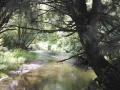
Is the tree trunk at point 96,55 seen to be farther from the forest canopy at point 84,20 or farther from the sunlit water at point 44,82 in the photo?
the sunlit water at point 44,82

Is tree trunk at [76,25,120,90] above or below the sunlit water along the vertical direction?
above

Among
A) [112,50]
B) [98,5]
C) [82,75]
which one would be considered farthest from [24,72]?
[112,50]

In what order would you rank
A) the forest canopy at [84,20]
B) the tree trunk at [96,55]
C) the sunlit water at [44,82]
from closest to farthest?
the forest canopy at [84,20], the tree trunk at [96,55], the sunlit water at [44,82]

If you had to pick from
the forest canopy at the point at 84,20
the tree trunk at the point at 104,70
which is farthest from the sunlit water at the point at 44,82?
the forest canopy at the point at 84,20

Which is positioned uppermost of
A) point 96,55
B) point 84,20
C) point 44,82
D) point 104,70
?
point 84,20

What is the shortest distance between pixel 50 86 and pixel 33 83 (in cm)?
105

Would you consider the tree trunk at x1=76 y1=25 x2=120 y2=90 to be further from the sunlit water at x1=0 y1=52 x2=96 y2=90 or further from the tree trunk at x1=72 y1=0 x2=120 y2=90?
the sunlit water at x1=0 y1=52 x2=96 y2=90

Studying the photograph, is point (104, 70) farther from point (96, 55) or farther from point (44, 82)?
point (44, 82)

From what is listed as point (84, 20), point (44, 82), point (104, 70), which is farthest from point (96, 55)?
point (44, 82)

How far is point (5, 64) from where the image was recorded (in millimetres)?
14422

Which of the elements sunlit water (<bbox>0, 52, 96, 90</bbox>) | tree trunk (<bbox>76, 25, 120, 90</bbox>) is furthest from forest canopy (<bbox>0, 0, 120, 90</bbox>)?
sunlit water (<bbox>0, 52, 96, 90</bbox>)

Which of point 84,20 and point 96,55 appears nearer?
point 84,20

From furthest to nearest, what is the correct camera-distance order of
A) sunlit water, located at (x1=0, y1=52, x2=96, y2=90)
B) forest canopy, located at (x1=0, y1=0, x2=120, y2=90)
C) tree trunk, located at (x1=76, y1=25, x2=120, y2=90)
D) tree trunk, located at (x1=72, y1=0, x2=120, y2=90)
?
sunlit water, located at (x1=0, y1=52, x2=96, y2=90) → tree trunk, located at (x1=76, y1=25, x2=120, y2=90) → tree trunk, located at (x1=72, y1=0, x2=120, y2=90) → forest canopy, located at (x1=0, y1=0, x2=120, y2=90)

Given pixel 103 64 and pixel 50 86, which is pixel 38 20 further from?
pixel 50 86
